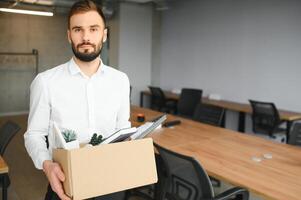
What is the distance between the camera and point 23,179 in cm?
385

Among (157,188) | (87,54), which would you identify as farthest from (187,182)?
(87,54)

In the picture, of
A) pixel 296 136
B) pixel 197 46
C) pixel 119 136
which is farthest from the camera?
pixel 197 46

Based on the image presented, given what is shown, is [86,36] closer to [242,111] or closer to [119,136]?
[119,136]

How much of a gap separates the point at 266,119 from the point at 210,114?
1.40 meters

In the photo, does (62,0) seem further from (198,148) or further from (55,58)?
(198,148)

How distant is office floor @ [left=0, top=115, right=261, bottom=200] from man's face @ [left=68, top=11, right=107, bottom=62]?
1939mm

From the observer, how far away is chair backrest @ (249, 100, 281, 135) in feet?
14.9

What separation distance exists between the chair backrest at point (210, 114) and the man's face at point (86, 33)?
2.63 m

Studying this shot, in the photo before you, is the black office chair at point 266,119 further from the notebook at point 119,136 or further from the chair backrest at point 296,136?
the notebook at point 119,136

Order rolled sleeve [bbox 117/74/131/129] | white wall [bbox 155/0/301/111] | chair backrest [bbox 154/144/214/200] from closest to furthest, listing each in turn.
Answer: rolled sleeve [bbox 117/74/131/129] → chair backrest [bbox 154/144/214/200] → white wall [bbox 155/0/301/111]

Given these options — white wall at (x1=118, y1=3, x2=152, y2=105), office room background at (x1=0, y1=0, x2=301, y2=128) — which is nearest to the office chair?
office room background at (x1=0, y1=0, x2=301, y2=128)

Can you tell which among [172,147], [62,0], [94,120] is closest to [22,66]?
[62,0]

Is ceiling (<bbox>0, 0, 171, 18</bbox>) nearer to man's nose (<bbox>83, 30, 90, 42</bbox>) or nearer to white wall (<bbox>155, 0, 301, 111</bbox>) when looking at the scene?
white wall (<bbox>155, 0, 301, 111</bbox>)

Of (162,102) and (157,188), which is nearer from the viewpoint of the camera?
(157,188)
